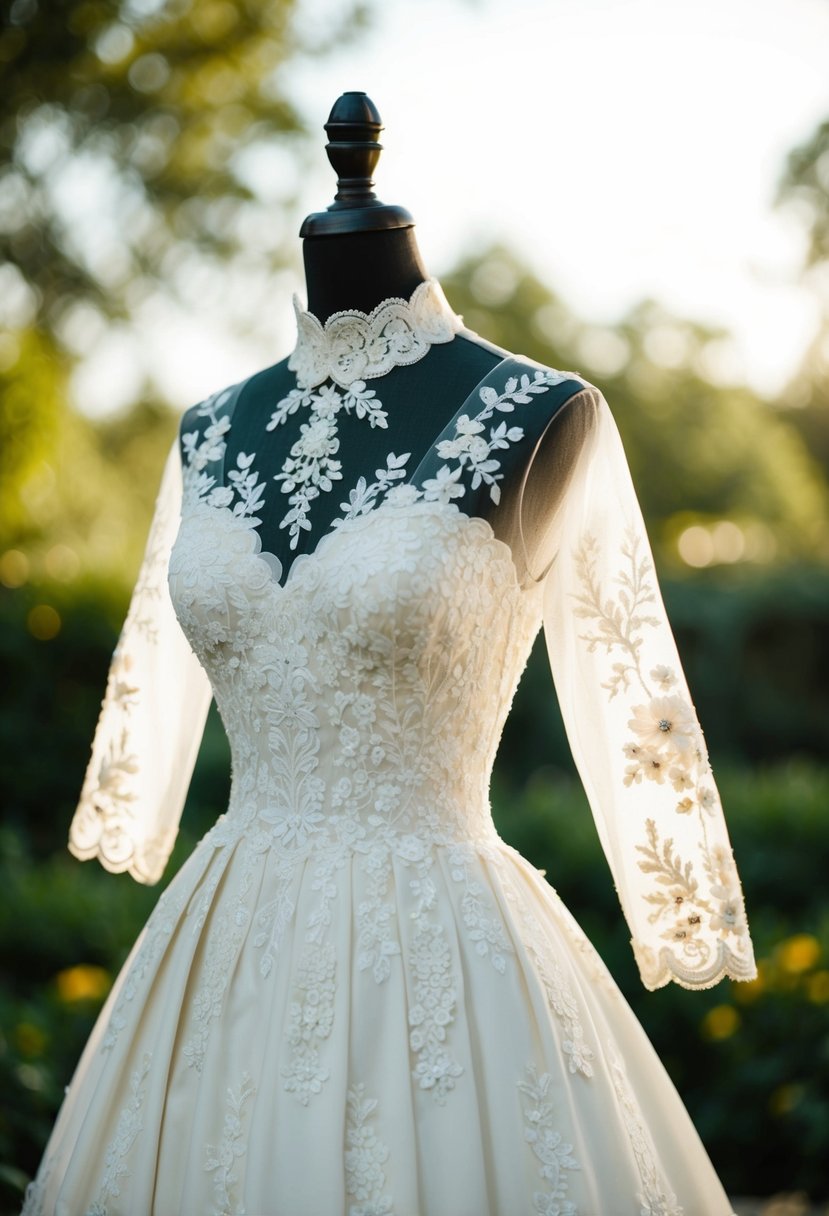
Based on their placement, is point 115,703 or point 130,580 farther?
point 130,580

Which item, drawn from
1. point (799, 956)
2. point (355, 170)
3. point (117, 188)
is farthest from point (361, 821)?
point (117, 188)

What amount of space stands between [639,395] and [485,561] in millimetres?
30049

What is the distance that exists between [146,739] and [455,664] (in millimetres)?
887

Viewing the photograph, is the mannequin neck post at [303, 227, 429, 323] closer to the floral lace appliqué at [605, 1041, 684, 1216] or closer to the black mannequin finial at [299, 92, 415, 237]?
the black mannequin finial at [299, 92, 415, 237]

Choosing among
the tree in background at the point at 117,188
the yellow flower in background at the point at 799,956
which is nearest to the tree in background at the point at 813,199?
the tree in background at the point at 117,188

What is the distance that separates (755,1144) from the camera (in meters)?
3.64

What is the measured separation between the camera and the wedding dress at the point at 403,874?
1.72 m

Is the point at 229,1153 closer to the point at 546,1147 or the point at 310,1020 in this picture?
the point at 310,1020

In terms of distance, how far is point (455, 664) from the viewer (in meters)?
1.92

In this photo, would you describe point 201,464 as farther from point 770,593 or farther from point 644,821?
point 770,593

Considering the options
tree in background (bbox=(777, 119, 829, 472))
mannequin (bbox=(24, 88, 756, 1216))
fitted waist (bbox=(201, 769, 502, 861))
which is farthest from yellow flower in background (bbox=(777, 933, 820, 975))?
tree in background (bbox=(777, 119, 829, 472))

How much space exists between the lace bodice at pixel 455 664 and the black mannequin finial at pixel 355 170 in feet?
1.21

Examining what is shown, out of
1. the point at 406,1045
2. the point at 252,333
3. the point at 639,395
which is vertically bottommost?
the point at 406,1045


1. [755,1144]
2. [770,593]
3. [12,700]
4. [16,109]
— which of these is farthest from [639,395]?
[755,1144]
